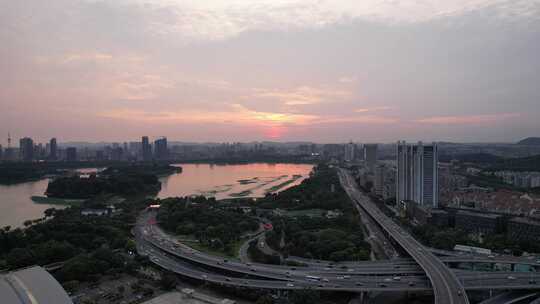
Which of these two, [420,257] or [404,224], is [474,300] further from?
[404,224]

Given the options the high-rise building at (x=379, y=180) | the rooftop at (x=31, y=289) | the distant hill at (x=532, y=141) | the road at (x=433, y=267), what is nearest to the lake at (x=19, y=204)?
the rooftop at (x=31, y=289)

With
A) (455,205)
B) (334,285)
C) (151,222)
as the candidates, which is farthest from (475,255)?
(151,222)

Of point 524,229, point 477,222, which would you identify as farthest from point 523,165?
point 524,229

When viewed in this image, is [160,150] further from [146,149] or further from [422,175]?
[422,175]

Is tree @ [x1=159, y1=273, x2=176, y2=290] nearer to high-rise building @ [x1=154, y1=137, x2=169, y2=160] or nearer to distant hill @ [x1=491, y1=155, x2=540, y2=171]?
distant hill @ [x1=491, y1=155, x2=540, y2=171]

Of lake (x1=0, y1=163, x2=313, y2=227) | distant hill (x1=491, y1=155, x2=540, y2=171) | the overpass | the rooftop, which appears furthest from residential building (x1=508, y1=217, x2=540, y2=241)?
distant hill (x1=491, y1=155, x2=540, y2=171)

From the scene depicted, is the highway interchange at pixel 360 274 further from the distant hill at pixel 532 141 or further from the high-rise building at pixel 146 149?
the distant hill at pixel 532 141
